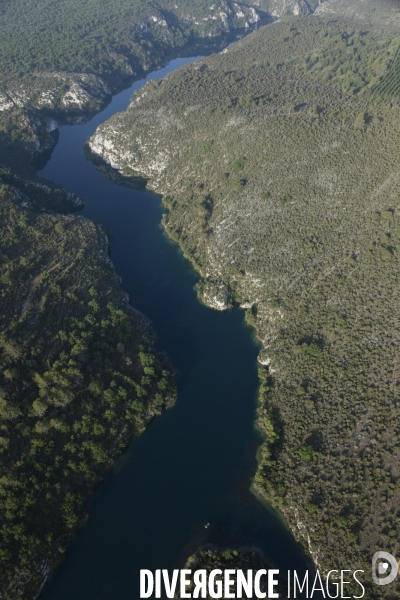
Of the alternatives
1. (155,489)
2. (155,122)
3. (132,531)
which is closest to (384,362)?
(155,489)

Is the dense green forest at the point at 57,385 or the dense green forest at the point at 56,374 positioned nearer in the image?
the dense green forest at the point at 57,385

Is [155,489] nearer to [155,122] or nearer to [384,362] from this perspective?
[384,362]

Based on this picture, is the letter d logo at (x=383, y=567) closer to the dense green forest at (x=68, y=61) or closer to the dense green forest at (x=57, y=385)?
the dense green forest at (x=57, y=385)

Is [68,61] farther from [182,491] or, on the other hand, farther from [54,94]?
[182,491]

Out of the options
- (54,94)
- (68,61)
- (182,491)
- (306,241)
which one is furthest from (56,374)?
(68,61)

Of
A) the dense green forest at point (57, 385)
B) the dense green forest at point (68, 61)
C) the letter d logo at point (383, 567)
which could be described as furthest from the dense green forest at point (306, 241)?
the dense green forest at point (68, 61)

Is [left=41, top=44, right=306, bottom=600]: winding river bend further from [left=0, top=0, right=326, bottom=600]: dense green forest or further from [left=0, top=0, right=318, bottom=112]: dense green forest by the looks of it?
[left=0, top=0, right=318, bottom=112]: dense green forest

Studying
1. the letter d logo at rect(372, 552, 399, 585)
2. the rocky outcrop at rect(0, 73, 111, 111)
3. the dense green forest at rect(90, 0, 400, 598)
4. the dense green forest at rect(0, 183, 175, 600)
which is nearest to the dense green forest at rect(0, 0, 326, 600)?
the dense green forest at rect(0, 183, 175, 600)
